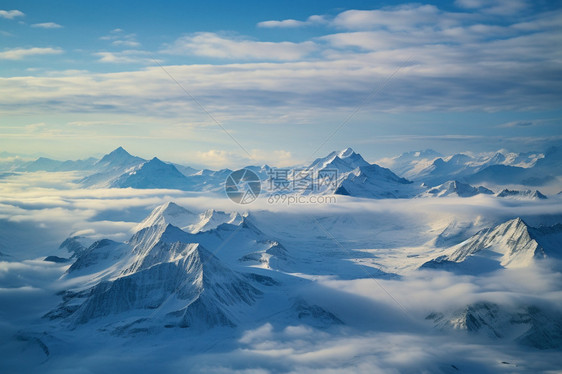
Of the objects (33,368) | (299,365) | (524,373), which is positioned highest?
(33,368)

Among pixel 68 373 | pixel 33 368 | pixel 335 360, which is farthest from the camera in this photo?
pixel 335 360

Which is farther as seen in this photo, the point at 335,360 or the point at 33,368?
the point at 335,360

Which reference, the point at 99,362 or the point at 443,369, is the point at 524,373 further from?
the point at 99,362

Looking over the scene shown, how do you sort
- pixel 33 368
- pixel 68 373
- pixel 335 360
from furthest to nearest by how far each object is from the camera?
pixel 335 360
pixel 33 368
pixel 68 373

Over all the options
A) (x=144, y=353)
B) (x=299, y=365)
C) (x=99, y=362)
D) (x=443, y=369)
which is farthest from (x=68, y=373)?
(x=443, y=369)

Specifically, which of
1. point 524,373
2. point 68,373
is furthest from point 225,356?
point 524,373

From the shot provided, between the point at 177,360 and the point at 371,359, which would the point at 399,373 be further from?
the point at 177,360

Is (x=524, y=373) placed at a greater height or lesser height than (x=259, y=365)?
lesser

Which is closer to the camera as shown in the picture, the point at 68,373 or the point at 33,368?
the point at 68,373

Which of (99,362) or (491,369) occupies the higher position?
(99,362)
